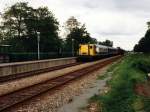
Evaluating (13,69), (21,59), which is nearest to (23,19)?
(21,59)

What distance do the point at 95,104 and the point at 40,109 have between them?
2.09 m

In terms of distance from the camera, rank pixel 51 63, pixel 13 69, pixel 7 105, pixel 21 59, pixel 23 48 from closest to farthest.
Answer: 1. pixel 7 105
2. pixel 13 69
3. pixel 51 63
4. pixel 21 59
5. pixel 23 48

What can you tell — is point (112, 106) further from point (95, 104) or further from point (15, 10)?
point (15, 10)

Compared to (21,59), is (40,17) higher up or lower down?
higher up

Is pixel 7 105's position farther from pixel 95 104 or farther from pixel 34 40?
pixel 34 40

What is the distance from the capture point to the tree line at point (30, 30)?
10062cm

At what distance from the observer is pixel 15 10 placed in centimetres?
10662

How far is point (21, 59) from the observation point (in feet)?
187

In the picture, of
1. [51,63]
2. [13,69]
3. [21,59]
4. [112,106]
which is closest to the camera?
[112,106]

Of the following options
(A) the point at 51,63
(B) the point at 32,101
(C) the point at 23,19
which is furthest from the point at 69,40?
(B) the point at 32,101

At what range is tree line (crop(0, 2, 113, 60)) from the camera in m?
101

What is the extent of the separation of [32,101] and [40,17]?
319 ft

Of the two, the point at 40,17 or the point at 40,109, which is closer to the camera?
the point at 40,109

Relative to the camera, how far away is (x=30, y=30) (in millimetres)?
103688
